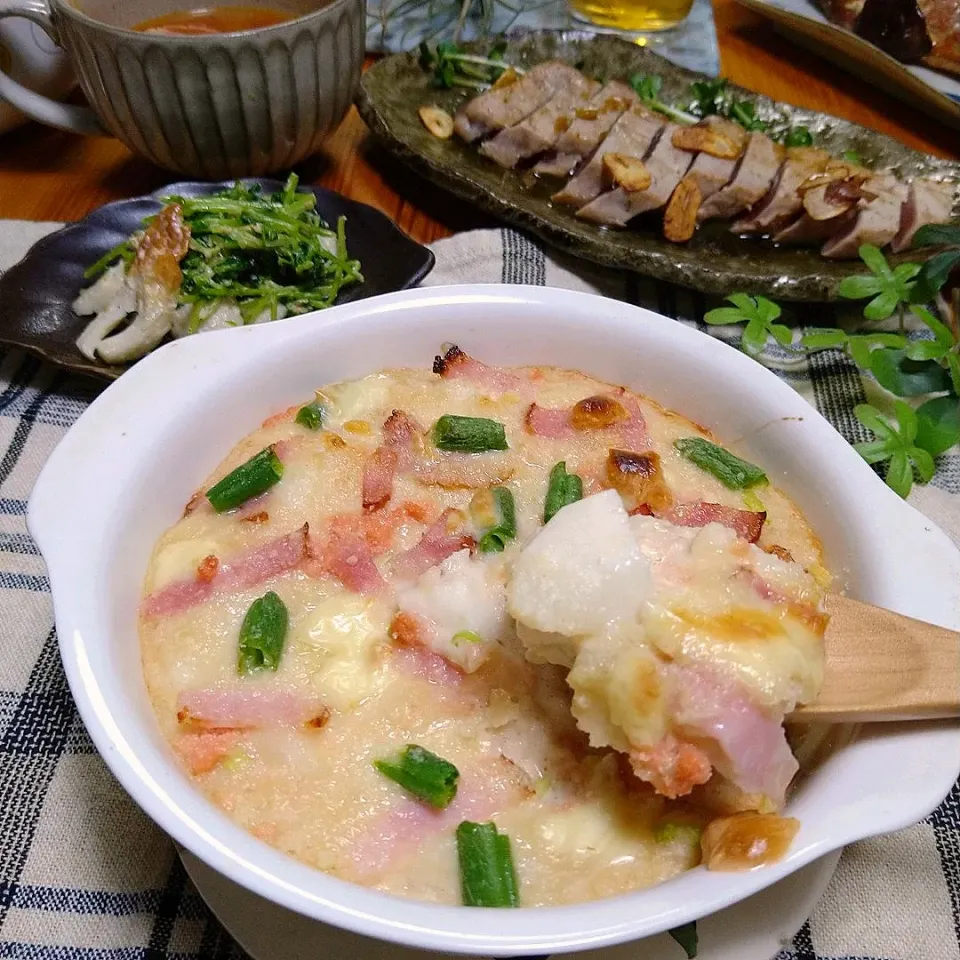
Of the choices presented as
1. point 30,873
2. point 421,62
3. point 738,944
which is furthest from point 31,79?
point 738,944

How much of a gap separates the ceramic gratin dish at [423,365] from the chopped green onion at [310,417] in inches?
2.1

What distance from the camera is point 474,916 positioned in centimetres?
84

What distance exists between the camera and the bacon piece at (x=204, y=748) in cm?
105

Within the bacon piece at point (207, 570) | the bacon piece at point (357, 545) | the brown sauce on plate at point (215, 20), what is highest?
the brown sauce on plate at point (215, 20)

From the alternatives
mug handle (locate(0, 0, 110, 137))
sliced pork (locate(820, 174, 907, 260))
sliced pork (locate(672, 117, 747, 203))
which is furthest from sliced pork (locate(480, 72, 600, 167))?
mug handle (locate(0, 0, 110, 137))

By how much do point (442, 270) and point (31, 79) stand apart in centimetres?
137

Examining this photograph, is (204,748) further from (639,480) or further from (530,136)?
(530,136)

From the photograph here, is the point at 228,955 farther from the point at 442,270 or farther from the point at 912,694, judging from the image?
the point at 442,270

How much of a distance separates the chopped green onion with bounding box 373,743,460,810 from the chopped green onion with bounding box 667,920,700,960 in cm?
32

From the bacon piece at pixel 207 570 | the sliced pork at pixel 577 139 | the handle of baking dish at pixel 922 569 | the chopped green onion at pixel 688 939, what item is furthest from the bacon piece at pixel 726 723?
the sliced pork at pixel 577 139

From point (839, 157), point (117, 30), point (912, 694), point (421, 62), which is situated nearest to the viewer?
point (912, 694)

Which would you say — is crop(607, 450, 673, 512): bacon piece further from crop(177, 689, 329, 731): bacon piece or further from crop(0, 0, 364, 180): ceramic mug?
crop(0, 0, 364, 180): ceramic mug

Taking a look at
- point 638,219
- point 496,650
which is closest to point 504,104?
point 638,219

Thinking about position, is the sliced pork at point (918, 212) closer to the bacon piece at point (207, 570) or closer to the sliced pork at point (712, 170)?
the sliced pork at point (712, 170)
